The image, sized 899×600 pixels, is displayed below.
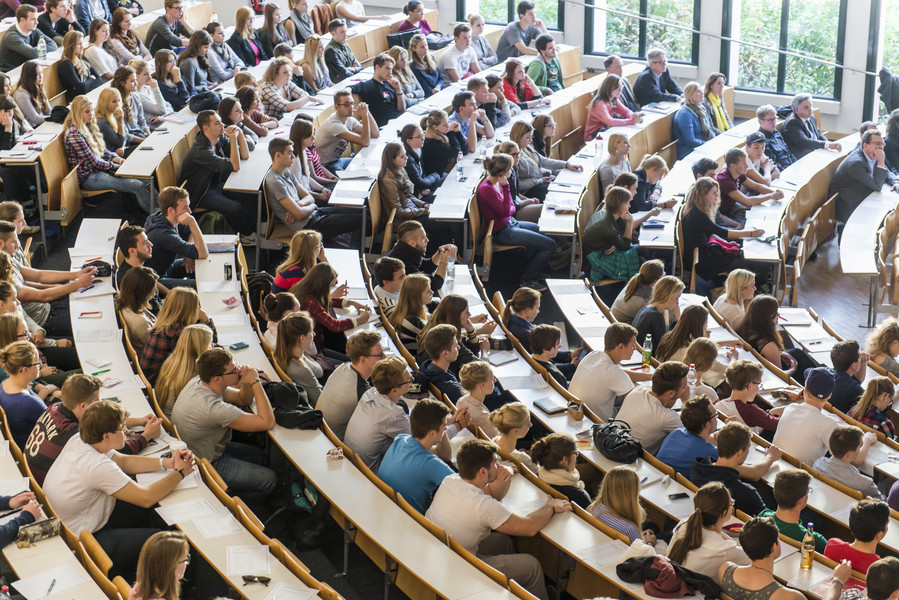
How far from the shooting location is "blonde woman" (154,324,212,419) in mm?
6086

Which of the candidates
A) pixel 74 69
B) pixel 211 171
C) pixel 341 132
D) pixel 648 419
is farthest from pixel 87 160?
pixel 648 419

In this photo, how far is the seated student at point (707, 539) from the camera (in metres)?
4.90

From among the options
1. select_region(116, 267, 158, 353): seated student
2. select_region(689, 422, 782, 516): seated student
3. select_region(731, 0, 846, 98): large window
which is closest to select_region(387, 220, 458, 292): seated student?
select_region(116, 267, 158, 353): seated student

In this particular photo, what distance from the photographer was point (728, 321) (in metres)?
8.38

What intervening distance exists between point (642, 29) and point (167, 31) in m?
7.81

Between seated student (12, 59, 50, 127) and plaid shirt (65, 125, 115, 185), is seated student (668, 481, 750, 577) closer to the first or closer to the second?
plaid shirt (65, 125, 115, 185)

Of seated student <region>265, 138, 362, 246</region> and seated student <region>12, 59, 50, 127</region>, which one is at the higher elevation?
seated student <region>12, 59, 50, 127</region>

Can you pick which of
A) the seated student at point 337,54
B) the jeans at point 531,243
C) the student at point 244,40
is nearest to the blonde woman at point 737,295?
the jeans at point 531,243

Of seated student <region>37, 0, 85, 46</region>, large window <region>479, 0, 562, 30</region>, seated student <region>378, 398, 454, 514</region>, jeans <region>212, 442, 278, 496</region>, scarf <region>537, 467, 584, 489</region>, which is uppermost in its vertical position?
seated student <region>37, 0, 85, 46</region>

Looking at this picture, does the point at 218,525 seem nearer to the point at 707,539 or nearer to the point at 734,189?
the point at 707,539

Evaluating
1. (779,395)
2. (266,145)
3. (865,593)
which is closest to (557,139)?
(266,145)

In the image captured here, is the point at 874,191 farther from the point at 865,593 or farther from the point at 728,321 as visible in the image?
the point at 865,593

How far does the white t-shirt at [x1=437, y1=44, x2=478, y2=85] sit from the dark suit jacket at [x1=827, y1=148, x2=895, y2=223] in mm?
5154

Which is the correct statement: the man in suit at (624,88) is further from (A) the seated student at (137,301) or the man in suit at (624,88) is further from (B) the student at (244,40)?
(A) the seated student at (137,301)
